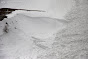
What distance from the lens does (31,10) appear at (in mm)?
2332

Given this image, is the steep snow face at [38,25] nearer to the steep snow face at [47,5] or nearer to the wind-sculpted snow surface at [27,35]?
the wind-sculpted snow surface at [27,35]

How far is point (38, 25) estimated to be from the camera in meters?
2.12

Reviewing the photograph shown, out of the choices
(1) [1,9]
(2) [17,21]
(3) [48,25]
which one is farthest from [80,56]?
(1) [1,9]

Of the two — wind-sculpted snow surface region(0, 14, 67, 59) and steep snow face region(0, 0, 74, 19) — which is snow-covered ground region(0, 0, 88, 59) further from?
steep snow face region(0, 0, 74, 19)

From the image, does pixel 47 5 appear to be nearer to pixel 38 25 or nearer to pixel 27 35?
pixel 38 25

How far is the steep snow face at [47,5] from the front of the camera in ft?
7.53

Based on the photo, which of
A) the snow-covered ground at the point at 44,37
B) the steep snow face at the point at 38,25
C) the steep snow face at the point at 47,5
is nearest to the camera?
the snow-covered ground at the point at 44,37

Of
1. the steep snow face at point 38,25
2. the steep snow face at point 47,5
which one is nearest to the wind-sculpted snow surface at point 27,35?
the steep snow face at point 38,25

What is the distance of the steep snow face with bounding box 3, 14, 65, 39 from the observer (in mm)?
2012

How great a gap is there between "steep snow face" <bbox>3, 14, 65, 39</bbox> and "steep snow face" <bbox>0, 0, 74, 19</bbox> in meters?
0.12

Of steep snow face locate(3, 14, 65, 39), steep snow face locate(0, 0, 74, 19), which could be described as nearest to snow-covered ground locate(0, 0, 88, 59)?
steep snow face locate(3, 14, 65, 39)

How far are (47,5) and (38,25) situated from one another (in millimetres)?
504

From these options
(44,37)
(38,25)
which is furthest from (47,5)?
(44,37)

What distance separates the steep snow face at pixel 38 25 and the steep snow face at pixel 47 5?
0.41 ft
